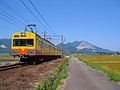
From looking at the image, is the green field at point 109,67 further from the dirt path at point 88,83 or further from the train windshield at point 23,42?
the train windshield at point 23,42

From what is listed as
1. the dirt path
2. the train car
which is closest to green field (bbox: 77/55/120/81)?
the dirt path

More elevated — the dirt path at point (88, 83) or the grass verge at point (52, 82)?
the grass verge at point (52, 82)

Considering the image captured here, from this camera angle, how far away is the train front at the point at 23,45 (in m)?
34.2

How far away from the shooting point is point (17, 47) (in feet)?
114

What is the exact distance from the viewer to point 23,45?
34.8 m

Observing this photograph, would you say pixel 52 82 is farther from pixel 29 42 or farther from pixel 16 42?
pixel 16 42

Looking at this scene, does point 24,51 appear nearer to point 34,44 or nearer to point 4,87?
point 34,44

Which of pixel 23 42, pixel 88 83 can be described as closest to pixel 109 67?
pixel 23 42

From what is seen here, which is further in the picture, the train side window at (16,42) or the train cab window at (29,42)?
the train side window at (16,42)

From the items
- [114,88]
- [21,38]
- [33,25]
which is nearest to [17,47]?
[21,38]

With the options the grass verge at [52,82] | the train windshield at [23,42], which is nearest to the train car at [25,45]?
the train windshield at [23,42]

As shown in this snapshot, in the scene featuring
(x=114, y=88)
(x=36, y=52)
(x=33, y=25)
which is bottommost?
(x=114, y=88)

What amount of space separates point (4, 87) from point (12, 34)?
23.3 metres

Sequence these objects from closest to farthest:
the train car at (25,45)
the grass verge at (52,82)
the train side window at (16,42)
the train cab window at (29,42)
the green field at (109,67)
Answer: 1. the grass verge at (52,82)
2. the green field at (109,67)
3. the train car at (25,45)
4. the train cab window at (29,42)
5. the train side window at (16,42)
